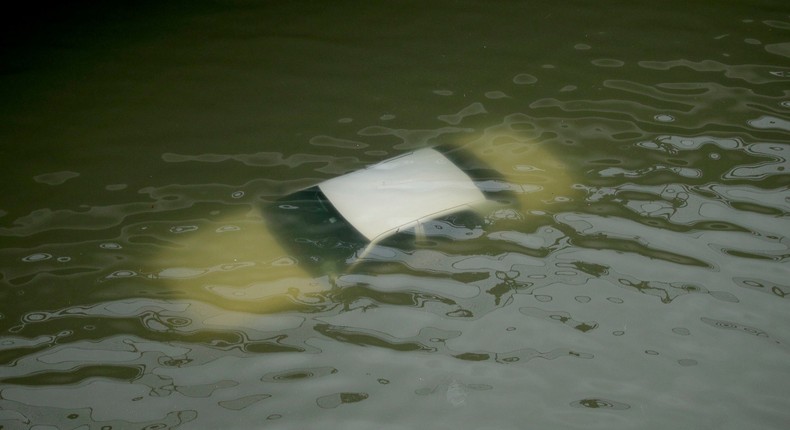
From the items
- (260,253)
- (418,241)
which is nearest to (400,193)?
(418,241)

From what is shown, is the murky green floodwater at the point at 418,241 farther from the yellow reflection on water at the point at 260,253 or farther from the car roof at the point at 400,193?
the car roof at the point at 400,193

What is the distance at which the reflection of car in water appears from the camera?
12.6 ft

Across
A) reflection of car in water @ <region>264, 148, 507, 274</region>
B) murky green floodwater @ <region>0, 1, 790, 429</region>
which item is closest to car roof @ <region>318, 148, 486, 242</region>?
reflection of car in water @ <region>264, 148, 507, 274</region>

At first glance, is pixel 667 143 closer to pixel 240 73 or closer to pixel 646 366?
pixel 646 366

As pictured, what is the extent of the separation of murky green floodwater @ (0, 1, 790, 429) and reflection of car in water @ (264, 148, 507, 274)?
3.0 inches

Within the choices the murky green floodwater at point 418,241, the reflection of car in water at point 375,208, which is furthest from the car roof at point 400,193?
the murky green floodwater at point 418,241

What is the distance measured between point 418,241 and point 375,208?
27 centimetres

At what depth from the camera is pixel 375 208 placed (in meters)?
3.94

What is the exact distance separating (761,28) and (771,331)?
2.90 meters

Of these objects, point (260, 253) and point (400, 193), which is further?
point (400, 193)

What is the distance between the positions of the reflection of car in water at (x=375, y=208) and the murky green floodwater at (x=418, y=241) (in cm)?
8

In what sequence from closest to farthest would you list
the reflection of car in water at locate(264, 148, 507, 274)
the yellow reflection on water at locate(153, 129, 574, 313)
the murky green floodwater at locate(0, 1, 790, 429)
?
the murky green floodwater at locate(0, 1, 790, 429)
the yellow reflection on water at locate(153, 129, 574, 313)
the reflection of car in water at locate(264, 148, 507, 274)

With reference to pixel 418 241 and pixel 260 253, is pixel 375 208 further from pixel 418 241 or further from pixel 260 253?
pixel 260 253

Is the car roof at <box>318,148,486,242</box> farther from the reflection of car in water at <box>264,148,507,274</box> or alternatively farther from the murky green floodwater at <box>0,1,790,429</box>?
the murky green floodwater at <box>0,1,790,429</box>
